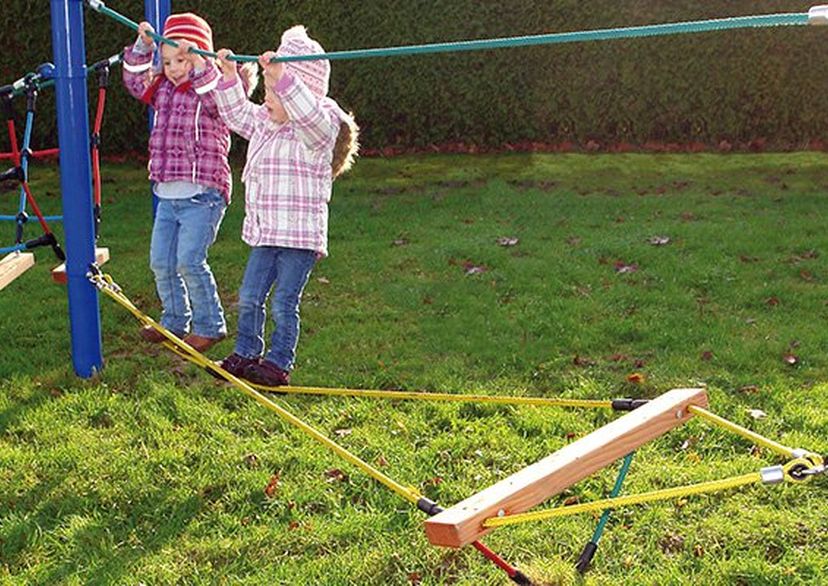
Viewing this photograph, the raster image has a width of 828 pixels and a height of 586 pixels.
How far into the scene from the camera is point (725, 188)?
994 cm

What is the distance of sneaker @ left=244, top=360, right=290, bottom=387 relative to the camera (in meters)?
4.39

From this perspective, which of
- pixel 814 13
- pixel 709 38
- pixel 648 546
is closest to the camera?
pixel 814 13

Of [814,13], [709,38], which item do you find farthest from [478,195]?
[814,13]

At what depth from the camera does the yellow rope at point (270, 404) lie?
11.3ft

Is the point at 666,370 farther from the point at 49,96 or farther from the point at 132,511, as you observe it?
the point at 49,96

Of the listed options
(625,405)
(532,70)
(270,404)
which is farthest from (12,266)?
(532,70)

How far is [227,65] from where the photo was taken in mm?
4145

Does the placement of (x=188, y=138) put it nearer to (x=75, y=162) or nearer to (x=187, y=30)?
(x=187, y=30)

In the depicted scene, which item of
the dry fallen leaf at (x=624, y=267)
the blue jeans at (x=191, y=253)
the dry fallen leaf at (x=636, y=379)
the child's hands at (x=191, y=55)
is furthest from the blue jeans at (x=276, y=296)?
the dry fallen leaf at (x=624, y=267)

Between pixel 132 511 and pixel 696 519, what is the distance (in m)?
2.09

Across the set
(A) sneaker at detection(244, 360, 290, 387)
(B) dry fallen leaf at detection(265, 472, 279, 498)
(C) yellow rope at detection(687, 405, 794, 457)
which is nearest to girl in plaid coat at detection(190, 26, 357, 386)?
(A) sneaker at detection(244, 360, 290, 387)

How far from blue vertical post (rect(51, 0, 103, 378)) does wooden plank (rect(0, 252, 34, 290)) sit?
0.90 feet

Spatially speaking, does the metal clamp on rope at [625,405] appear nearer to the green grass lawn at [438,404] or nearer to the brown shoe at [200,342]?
the green grass lawn at [438,404]

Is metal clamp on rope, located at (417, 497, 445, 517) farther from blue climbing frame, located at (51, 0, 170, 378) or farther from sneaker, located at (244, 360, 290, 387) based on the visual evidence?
blue climbing frame, located at (51, 0, 170, 378)
